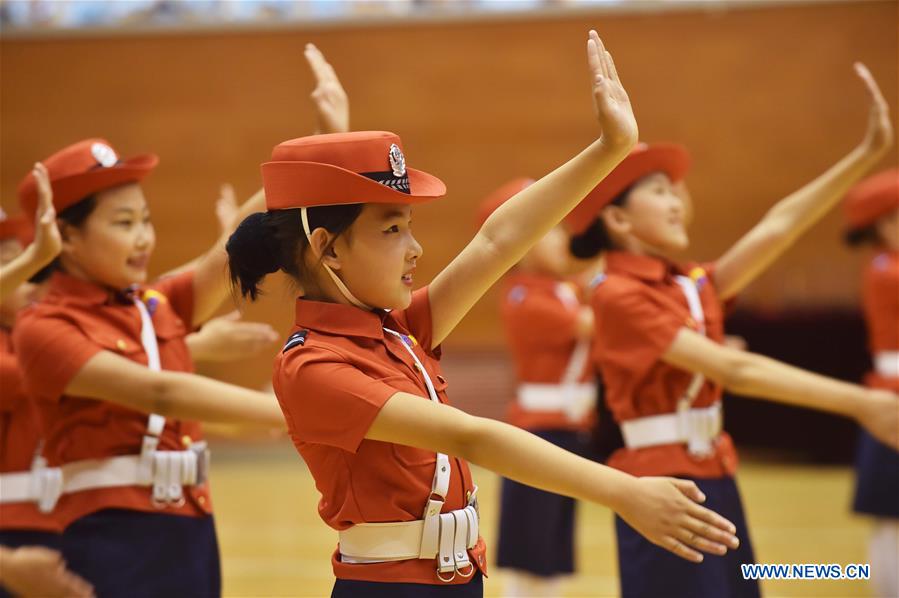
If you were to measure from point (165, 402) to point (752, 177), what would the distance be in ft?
23.9

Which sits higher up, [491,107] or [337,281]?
[491,107]

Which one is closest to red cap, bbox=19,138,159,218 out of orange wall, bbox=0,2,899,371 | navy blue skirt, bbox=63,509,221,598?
navy blue skirt, bbox=63,509,221,598

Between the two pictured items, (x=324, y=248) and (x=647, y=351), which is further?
(x=647, y=351)

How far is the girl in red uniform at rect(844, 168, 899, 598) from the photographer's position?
15.4ft

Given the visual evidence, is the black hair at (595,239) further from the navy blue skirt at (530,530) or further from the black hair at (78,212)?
the navy blue skirt at (530,530)

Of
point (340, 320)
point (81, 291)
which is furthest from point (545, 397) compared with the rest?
point (340, 320)

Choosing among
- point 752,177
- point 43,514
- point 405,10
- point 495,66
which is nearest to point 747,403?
point 752,177

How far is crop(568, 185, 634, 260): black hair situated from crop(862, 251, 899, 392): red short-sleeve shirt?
76.1 inches

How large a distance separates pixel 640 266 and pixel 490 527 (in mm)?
3821

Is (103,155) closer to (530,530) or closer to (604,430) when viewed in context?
(604,430)

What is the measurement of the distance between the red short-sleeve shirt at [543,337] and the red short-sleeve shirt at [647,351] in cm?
174

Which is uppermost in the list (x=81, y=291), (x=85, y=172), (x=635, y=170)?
(x=635, y=170)

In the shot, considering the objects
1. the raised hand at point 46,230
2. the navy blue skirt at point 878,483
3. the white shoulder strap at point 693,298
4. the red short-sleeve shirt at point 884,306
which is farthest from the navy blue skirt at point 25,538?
the red short-sleeve shirt at point 884,306

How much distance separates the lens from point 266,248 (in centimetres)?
214
